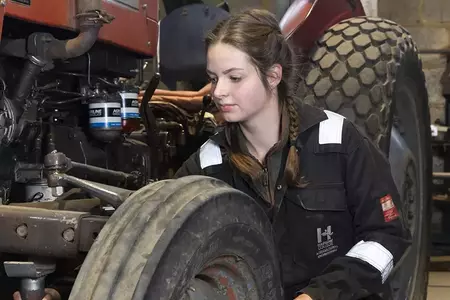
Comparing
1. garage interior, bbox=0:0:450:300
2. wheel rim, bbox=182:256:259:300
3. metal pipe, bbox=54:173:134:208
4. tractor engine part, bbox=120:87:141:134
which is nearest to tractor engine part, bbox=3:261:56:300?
garage interior, bbox=0:0:450:300

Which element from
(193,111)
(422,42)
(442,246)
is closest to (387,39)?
(193,111)

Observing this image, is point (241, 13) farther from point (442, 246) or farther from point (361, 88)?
point (442, 246)

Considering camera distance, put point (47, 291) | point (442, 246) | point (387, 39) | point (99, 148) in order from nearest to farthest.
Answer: point (47, 291), point (99, 148), point (387, 39), point (442, 246)

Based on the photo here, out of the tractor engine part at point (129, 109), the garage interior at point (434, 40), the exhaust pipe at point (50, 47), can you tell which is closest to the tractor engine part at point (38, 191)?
the exhaust pipe at point (50, 47)

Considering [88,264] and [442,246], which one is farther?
[442,246]

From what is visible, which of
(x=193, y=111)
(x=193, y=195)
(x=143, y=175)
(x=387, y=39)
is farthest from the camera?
(x=193, y=111)

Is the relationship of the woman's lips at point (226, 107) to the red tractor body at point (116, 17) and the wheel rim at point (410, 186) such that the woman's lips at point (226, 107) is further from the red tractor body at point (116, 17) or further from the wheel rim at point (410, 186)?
the wheel rim at point (410, 186)

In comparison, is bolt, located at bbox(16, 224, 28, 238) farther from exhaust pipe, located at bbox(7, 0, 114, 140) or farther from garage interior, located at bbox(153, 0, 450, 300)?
garage interior, located at bbox(153, 0, 450, 300)

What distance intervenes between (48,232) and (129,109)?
0.97 metres

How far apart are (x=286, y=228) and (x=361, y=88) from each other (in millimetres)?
747

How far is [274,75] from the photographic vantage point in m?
1.75

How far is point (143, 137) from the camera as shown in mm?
2578

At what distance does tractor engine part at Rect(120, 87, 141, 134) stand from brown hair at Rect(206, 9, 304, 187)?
1.63ft

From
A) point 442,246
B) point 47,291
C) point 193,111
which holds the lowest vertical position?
point 442,246
